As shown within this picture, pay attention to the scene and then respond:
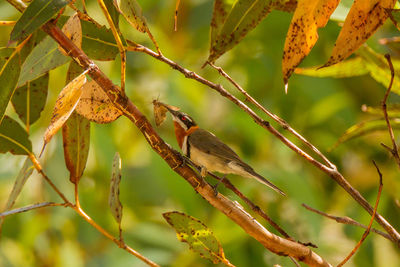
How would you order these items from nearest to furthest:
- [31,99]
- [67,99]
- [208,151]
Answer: [67,99]
[31,99]
[208,151]

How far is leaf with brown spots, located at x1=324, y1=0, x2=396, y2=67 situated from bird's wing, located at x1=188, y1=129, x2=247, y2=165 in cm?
76

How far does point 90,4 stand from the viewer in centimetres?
299

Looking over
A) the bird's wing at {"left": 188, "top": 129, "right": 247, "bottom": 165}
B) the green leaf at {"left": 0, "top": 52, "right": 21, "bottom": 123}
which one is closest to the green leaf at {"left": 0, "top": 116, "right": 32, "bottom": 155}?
the green leaf at {"left": 0, "top": 52, "right": 21, "bottom": 123}

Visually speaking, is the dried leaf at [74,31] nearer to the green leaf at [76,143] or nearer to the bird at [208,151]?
the green leaf at [76,143]

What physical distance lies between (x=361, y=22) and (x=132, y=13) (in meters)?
0.35

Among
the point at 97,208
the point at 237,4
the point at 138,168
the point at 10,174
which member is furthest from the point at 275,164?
A: the point at 237,4

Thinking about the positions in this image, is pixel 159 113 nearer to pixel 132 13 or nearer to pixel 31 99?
pixel 132 13

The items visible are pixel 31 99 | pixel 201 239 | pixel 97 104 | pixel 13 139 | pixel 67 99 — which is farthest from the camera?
pixel 31 99

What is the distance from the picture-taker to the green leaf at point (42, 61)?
1033 millimetres

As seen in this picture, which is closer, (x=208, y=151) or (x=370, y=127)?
(x=370, y=127)

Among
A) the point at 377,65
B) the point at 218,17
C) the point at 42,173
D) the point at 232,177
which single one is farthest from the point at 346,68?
the point at 232,177

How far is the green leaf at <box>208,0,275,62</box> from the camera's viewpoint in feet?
3.53

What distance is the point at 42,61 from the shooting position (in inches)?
41.3

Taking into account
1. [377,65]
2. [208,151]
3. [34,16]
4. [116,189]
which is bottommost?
[208,151]
